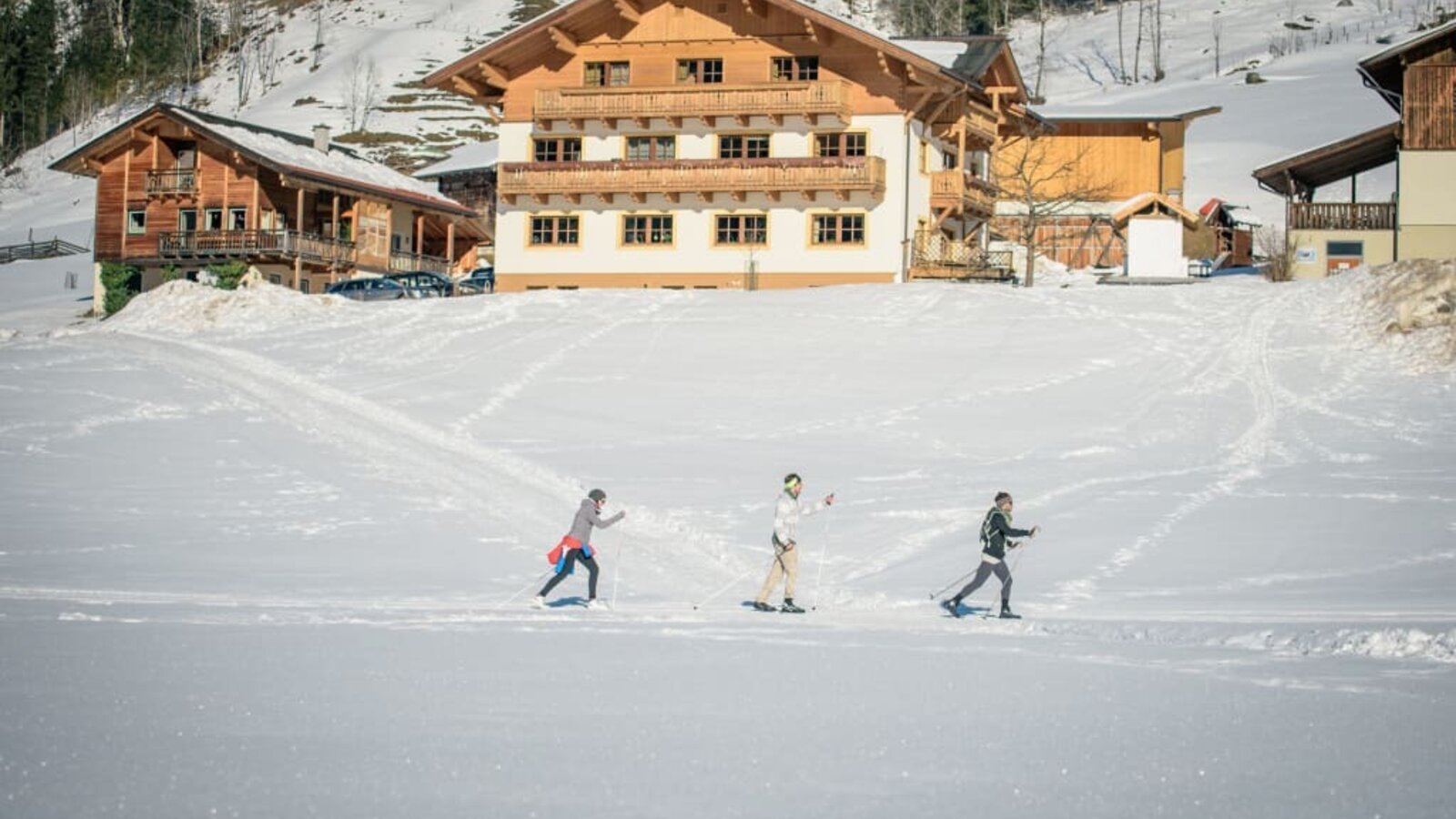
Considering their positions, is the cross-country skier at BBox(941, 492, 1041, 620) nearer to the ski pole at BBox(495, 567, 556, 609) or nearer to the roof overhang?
the ski pole at BBox(495, 567, 556, 609)

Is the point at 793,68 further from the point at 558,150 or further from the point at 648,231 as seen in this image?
the point at 558,150

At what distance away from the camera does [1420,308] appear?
3444 cm

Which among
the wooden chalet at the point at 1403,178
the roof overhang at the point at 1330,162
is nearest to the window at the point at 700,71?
the roof overhang at the point at 1330,162

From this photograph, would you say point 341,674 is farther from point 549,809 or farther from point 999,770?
point 999,770

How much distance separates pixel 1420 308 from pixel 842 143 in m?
20.1

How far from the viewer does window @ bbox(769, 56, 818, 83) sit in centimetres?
4997

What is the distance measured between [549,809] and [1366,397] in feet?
89.2

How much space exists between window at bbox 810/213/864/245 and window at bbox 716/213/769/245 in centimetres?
167

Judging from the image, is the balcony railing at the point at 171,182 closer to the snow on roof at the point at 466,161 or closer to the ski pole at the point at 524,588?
the snow on roof at the point at 466,161

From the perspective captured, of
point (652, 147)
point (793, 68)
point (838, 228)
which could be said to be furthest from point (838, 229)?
point (652, 147)

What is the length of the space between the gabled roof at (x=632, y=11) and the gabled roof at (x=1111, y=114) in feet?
64.5

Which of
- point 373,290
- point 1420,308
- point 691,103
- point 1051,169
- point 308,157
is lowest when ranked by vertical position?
point 1420,308

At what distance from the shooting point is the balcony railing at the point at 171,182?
5822cm

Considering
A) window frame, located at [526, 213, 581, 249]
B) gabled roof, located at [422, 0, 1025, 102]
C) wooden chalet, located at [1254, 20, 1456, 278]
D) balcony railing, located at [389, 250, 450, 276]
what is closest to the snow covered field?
wooden chalet, located at [1254, 20, 1456, 278]
